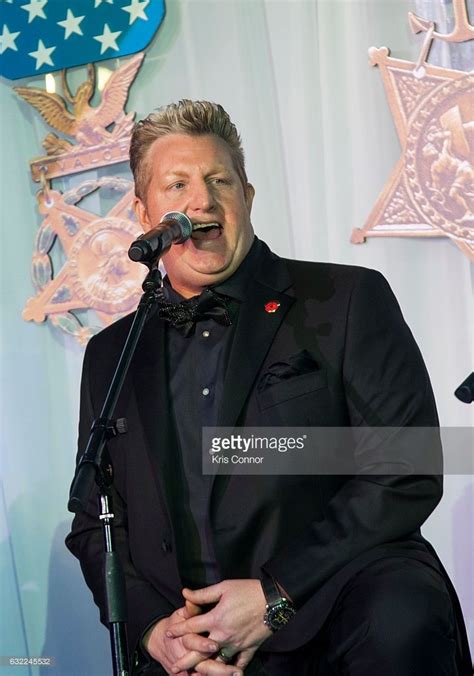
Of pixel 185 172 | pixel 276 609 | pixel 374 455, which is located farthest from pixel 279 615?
pixel 185 172

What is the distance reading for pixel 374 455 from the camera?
2461 millimetres

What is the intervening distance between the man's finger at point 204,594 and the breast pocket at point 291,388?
46cm

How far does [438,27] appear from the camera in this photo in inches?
128

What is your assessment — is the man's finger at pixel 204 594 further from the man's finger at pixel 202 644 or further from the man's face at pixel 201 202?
the man's face at pixel 201 202

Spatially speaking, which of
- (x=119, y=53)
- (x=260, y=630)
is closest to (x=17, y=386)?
(x=119, y=53)

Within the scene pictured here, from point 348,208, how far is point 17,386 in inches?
56.2

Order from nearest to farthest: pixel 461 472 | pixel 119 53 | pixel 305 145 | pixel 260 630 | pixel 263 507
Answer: pixel 260 630 → pixel 263 507 → pixel 461 472 → pixel 305 145 → pixel 119 53

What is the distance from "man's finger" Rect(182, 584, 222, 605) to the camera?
2.37 meters

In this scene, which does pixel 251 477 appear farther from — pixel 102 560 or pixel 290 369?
pixel 102 560

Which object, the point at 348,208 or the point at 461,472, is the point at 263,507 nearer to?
the point at 461,472

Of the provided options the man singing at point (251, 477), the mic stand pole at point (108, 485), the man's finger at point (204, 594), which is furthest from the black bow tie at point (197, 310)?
the man's finger at point (204, 594)

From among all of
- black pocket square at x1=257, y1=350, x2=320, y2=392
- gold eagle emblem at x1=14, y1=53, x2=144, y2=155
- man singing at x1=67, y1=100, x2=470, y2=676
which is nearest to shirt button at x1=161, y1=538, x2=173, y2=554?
man singing at x1=67, y1=100, x2=470, y2=676

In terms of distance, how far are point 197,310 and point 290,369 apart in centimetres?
33

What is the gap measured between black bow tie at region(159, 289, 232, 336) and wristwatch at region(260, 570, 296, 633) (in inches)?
29.5
